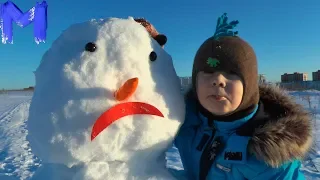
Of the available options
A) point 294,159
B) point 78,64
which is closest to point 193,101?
point 294,159

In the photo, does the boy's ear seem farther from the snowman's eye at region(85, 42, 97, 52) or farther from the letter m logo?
the letter m logo

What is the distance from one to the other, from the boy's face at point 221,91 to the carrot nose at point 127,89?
1.15 feet

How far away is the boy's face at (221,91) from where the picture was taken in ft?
4.41

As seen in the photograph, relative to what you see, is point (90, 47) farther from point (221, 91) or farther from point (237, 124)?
point (237, 124)

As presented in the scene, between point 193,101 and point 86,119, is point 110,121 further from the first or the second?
point 193,101

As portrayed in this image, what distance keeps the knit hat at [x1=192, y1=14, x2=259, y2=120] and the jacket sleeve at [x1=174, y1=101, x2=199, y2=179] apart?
0.17 metres

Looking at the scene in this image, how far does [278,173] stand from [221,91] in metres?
0.43

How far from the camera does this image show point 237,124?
143cm

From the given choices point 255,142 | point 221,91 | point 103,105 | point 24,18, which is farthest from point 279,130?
point 24,18

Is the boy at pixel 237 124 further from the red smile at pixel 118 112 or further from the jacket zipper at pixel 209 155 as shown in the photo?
the red smile at pixel 118 112

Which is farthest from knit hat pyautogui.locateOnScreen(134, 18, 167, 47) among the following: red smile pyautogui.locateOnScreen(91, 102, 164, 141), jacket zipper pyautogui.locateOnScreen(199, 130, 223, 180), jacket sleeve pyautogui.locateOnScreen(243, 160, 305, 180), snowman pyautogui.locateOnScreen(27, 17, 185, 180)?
jacket sleeve pyautogui.locateOnScreen(243, 160, 305, 180)

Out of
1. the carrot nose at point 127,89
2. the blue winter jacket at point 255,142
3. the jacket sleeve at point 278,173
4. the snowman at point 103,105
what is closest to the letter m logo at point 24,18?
the snowman at point 103,105

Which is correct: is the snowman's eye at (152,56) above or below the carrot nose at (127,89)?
above

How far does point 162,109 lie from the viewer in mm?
1302
